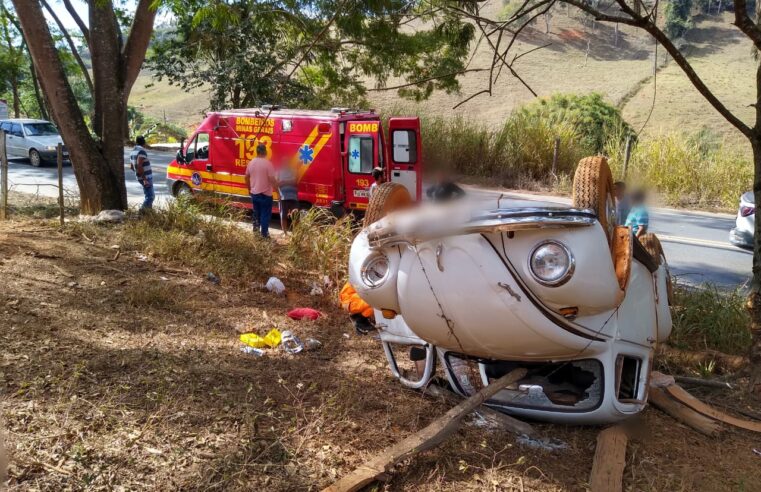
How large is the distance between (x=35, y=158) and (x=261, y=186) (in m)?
14.3

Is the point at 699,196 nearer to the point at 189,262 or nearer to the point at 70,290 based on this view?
the point at 189,262

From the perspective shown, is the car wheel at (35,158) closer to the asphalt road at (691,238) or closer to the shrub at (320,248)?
the asphalt road at (691,238)

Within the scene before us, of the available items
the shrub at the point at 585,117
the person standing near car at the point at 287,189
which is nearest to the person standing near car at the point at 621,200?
the person standing near car at the point at 287,189

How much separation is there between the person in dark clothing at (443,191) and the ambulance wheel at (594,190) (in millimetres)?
645

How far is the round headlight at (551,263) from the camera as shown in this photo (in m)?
2.93

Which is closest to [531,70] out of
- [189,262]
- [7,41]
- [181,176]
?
[7,41]

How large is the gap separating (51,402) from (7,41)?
108ft

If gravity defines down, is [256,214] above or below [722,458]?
above

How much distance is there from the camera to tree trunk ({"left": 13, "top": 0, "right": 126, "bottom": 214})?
8961 mm

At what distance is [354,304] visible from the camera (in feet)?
19.8

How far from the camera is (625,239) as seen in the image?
11.1 ft

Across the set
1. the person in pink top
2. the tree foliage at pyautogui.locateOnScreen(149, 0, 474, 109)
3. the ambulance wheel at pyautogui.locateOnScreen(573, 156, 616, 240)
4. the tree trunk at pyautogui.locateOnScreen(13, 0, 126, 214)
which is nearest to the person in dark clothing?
the ambulance wheel at pyautogui.locateOnScreen(573, 156, 616, 240)

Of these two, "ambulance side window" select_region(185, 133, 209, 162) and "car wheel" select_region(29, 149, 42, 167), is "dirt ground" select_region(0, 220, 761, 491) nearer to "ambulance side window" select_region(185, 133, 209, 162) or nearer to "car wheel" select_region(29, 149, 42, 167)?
"ambulance side window" select_region(185, 133, 209, 162)

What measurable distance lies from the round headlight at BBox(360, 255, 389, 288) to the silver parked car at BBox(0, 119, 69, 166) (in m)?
19.7
